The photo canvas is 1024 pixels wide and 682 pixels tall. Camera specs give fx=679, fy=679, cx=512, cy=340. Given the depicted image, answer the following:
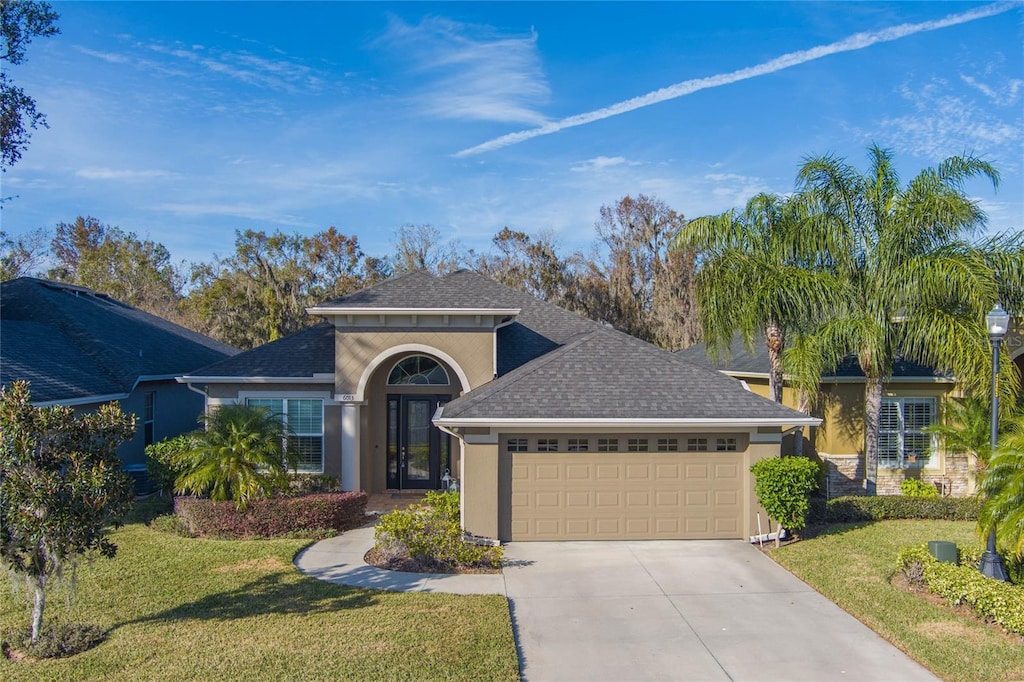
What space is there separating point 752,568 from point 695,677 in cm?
410

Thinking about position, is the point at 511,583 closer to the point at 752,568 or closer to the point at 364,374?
the point at 752,568

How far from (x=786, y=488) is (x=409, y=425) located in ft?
27.5

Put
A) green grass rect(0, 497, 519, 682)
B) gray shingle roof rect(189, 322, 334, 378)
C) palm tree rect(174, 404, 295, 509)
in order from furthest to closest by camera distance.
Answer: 1. gray shingle roof rect(189, 322, 334, 378)
2. palm tree rect(174, 404, 295, 509)
3. green grass rect(0, 497, 519, 682)

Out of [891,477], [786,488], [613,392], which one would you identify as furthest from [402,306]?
[891,477]

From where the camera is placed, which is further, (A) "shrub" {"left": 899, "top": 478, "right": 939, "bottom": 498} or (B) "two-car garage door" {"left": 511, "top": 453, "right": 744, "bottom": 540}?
(A) "shrub" {"left": 899, "top": 478, "right": 939, "bottom": 498}

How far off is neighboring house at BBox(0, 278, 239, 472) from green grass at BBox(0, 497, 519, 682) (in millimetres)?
6118

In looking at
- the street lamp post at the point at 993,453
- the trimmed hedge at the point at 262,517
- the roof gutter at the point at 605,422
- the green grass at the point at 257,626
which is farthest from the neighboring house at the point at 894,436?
the green grass at the point at 257,626

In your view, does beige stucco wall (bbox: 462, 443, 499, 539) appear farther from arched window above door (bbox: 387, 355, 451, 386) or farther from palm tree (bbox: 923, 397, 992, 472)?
palm tree (bbox: 923, 397, 992, 472)

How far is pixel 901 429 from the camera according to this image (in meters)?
16.3

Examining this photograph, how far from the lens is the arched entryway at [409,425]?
15.8 metres

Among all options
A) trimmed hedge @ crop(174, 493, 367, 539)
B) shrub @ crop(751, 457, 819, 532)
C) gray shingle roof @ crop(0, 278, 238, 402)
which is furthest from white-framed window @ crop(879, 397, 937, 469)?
gray shingle roof @ crop(0, 278, 238, 402)

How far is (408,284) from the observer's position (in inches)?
607

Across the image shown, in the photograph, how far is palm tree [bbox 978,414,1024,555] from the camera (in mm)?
8508

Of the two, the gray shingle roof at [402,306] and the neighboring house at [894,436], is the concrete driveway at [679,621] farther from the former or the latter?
the neighboring house at [894,436]
